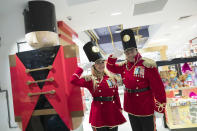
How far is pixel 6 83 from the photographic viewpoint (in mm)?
2223

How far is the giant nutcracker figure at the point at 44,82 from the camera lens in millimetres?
1773

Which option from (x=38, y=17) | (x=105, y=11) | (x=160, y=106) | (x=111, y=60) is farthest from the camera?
(x=105, y=11)

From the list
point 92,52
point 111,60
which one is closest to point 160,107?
point 111,60

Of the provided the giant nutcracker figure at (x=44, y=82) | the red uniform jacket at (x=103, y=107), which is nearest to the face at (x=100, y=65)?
the red uniform jacket at (x=103, y=107)

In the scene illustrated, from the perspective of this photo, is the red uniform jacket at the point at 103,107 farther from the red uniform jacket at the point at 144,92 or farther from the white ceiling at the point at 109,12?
the white ceiling at the point at 109,12

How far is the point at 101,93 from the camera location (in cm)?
179

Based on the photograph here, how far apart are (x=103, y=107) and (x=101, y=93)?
16 centimetres

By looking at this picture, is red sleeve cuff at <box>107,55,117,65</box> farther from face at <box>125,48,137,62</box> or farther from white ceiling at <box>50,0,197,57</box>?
white ceiling at <box>50,0,197,57</box>

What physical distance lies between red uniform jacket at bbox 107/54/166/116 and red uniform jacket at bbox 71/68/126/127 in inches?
7.0

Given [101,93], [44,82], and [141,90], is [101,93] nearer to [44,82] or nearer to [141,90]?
[141,90]

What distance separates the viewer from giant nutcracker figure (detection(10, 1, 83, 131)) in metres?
1.77

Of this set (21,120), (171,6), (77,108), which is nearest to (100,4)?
(171,6)

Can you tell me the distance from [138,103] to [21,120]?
1.43 m

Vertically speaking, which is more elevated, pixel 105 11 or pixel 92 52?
pixel 105 11
